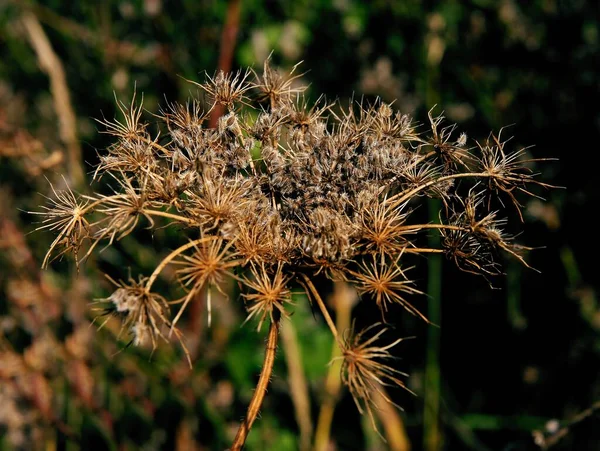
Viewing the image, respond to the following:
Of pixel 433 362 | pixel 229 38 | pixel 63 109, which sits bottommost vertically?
pixel 433 362

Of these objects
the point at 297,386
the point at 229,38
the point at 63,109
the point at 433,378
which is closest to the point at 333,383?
the point at 297,386

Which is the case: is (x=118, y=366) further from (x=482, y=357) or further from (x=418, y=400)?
(x=482, y=357)

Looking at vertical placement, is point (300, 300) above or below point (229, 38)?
below

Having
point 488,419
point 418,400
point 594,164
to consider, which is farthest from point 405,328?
point 594,164

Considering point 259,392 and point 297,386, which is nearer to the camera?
point 259,392

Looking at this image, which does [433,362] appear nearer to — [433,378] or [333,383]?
[433,378]

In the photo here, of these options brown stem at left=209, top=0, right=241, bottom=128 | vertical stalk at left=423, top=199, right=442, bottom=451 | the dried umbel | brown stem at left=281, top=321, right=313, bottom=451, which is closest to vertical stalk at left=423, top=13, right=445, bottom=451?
vertical stalk at left=423, top=199, right=442, bottom=451
